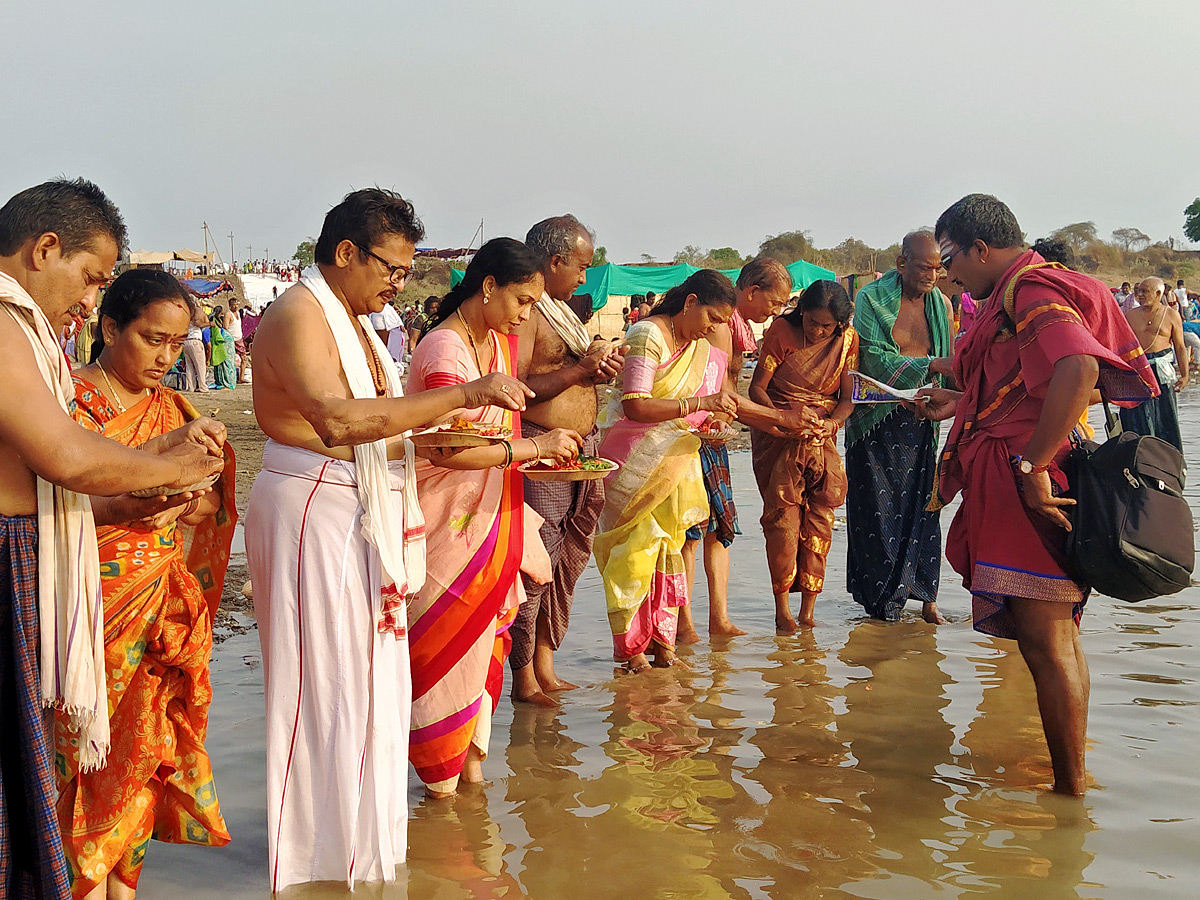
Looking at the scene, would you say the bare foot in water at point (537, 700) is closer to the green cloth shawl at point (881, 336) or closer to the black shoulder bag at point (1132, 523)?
the black shoulder bag at point (1132, 523)

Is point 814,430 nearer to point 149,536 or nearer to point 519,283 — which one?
point 519,283

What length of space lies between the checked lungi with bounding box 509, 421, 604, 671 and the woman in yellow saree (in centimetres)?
33

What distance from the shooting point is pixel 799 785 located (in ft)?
13.7

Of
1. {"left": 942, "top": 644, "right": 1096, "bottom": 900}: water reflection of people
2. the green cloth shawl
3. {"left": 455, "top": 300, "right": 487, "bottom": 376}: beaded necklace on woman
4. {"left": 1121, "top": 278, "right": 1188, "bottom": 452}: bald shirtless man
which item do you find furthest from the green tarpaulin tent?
{"left": 455, "top": 300, "right": 487, "bottom": 376}: beaded necklace on woman

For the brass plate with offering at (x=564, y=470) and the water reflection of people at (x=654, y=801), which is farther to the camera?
the brass plate with offering at (x=564, y=470)

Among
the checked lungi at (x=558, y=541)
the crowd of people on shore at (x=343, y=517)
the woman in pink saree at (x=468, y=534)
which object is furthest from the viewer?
the checked lungi at (x=558, y=541)

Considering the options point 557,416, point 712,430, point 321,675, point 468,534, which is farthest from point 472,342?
point 712,430

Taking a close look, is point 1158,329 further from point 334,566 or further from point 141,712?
point 141,712

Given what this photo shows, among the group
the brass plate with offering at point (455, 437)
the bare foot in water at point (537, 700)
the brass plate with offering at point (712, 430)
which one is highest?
the brass plate with offering at point (455, 437)

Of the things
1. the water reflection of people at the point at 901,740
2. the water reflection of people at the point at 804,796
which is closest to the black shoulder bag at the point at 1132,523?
the water reflection of people at the point at 901,740

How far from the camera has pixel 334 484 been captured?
3.28 m

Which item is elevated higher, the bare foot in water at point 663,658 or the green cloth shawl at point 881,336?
the green cloth shawl at point 881,336

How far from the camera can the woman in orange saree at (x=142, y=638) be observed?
2.88m

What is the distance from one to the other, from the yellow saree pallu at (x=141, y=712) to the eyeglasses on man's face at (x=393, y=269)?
28.3 inches
